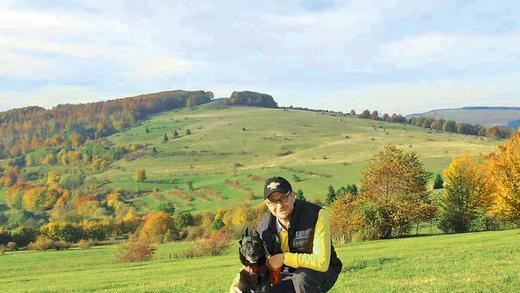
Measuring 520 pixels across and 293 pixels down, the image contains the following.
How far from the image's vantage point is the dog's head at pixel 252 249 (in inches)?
275

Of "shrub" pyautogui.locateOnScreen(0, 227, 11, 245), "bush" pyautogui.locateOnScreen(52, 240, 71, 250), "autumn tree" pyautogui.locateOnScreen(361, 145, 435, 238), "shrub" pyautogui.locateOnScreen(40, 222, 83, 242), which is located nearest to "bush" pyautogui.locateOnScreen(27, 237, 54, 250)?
"bush" pyautogui.locateOnScreen(52, 240, 71, 250)

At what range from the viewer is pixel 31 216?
147375mm

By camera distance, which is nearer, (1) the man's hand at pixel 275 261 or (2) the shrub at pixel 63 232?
(1) the man's hand at pixel 275 261

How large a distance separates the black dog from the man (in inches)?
5.9

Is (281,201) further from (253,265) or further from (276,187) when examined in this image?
(253,265)

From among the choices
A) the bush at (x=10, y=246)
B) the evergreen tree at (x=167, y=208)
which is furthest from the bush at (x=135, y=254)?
the evergreen tree at (x=167, y=208)

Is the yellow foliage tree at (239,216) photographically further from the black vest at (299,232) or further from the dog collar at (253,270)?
the dog collar at (253,270)

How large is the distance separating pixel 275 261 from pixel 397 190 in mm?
56630

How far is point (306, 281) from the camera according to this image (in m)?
7.46

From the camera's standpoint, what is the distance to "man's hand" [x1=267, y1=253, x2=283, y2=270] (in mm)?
7344

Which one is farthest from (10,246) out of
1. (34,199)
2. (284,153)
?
(284,153)

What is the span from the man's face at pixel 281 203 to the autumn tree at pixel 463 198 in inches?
2386

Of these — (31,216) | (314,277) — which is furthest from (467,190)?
(31,216)

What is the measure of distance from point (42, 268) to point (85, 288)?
4426 centimetres
